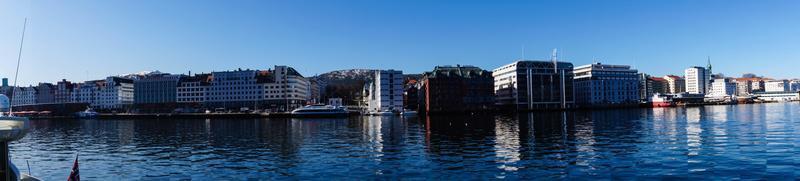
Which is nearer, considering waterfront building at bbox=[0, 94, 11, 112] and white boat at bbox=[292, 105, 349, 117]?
waterfront building at bbox=[0, 94, 11, 112]

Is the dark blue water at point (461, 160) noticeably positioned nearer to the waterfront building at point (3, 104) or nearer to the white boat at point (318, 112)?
the waterfront building at point (3, 104)

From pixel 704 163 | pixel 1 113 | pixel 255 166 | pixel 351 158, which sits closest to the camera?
pixel 1 113

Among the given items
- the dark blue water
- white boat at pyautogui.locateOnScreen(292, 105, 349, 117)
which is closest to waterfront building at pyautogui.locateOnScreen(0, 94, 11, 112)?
the dark blue water

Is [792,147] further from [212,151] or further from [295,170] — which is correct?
[212,151]

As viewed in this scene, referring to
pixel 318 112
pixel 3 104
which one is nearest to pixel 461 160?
pixel 3 104

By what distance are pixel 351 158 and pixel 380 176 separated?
10571 mm

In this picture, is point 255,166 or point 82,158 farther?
point 82,158

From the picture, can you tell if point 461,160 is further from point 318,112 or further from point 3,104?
point 318,112

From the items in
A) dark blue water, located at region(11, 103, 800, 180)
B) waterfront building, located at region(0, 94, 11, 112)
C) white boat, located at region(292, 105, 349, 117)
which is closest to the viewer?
waterfront building, located at region(0, 94, 11, 112)

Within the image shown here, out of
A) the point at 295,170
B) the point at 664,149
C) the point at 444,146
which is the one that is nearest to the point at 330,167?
the point at 295,170

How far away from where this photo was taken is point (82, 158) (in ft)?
162

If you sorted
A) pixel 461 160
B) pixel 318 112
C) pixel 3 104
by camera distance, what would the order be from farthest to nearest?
pixel 318 112 → pixel 461 160 → pixel 3 104

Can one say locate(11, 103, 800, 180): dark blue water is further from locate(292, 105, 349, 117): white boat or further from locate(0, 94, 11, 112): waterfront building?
locate(292, 105, 349, 117): white boat

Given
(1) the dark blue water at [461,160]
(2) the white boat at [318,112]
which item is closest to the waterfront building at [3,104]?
(1) the dark blue water at [461,160]
